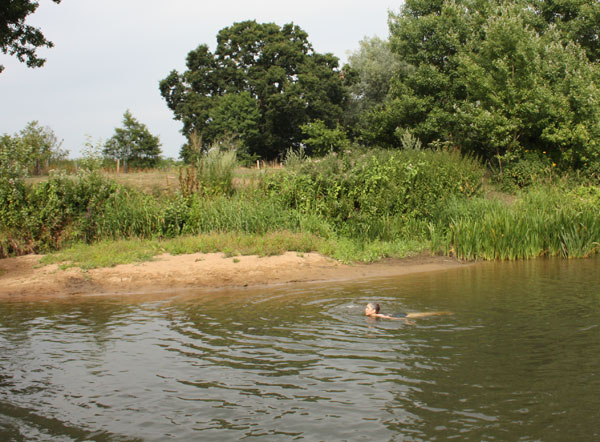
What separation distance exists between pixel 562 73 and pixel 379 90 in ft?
90.4

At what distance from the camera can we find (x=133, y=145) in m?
49.2

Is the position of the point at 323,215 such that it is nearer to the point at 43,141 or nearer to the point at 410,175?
the point at 410,175

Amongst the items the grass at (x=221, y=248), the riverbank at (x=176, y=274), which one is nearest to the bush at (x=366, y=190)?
the grass at (x=221, y=248)

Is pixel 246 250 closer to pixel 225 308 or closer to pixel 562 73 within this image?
pixel 225 308

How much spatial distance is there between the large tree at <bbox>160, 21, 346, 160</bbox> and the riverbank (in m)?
35.3

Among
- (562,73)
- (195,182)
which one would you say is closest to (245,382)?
(195,182)

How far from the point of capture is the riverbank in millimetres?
12727

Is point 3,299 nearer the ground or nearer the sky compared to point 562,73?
nearer the ground

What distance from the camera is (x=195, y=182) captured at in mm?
18562

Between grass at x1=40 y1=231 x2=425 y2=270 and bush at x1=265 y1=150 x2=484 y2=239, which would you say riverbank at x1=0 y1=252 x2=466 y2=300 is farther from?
bush at x1=265 y1=150 x2=484 y2=239

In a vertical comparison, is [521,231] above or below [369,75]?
below

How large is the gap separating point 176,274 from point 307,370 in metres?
7.38

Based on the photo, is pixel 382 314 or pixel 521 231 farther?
pixel 521 231

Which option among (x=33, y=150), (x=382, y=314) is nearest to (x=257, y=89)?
(x=33, y=150)
